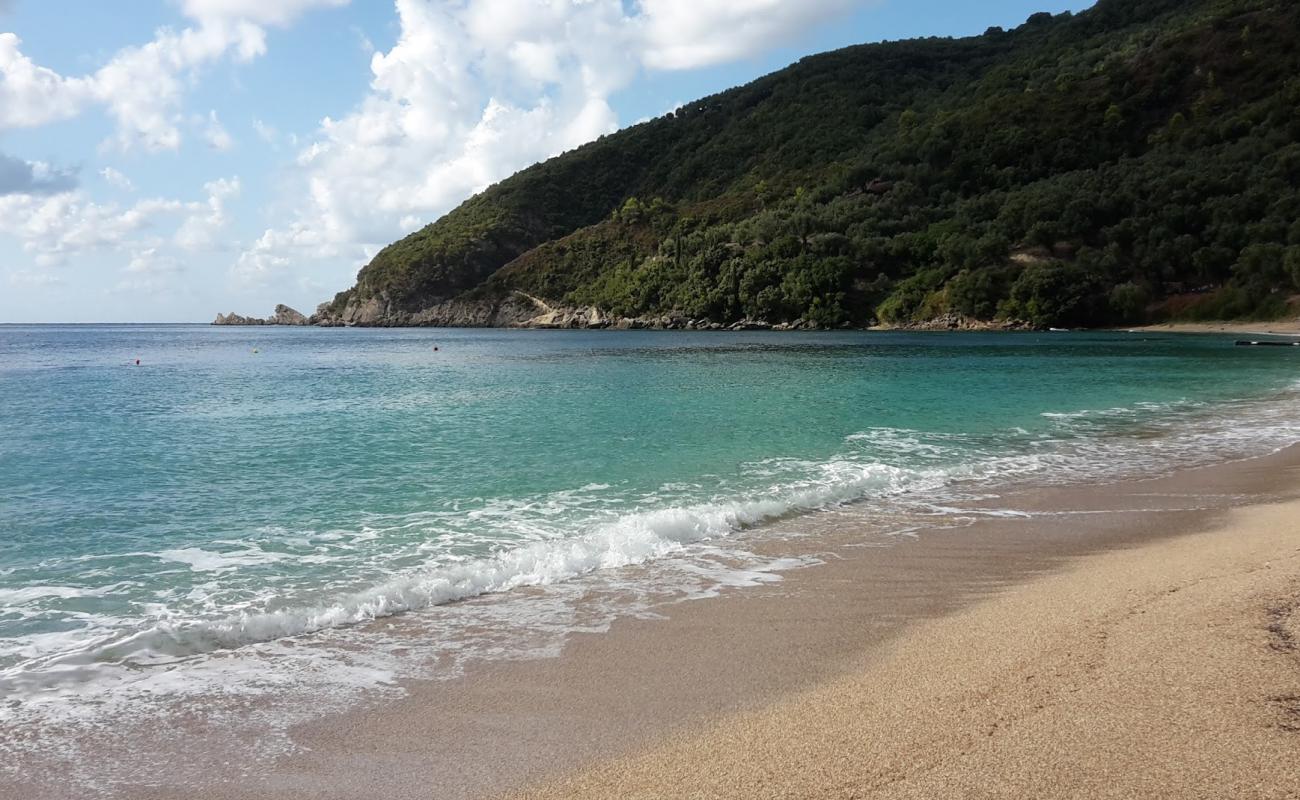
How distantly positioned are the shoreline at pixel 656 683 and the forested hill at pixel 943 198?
82.1 m

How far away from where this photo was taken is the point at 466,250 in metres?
156

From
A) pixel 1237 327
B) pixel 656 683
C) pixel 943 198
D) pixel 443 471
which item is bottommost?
pixel 443 471

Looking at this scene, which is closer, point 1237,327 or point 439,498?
point 439,498

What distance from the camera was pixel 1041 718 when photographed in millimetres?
4211

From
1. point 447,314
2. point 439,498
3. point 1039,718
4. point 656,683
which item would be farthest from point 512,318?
point 1039,718

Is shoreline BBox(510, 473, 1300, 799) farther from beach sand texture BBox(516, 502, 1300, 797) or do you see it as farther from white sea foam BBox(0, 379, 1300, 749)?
white sea foam BBox(0, 379, 1300, 749)

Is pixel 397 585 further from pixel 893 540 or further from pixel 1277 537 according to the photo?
pixel 1277 537

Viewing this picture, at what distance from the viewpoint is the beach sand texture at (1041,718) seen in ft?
11.9

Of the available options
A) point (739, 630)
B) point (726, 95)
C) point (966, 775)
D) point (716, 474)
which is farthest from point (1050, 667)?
point (726, 95)

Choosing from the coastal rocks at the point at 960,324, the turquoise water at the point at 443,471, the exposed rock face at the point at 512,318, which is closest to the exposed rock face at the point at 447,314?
the exposed rock face at the point at 512,318

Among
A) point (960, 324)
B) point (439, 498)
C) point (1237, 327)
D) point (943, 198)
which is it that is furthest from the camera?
point (943, 198)

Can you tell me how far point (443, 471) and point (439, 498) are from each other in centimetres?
227

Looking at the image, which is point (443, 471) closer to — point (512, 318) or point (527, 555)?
point (527, 555)

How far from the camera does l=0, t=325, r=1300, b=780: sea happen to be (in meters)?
6.10
